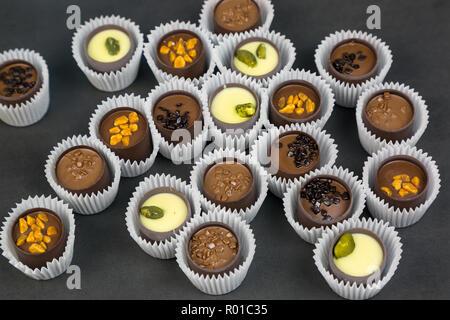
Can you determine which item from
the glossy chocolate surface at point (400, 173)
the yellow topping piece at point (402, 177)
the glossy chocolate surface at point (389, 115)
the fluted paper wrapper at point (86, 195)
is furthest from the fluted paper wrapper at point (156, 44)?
the yellow topping piece at point (402, 177)

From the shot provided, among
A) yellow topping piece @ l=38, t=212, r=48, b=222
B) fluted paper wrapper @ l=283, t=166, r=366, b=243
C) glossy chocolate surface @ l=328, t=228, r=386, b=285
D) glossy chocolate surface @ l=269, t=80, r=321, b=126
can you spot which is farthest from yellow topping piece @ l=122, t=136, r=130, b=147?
glossy chocolate surface @ l=328, t=228, r=386, b=285

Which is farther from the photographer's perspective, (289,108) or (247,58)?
(247,58)

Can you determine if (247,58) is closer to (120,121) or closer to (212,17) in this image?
(212,17)

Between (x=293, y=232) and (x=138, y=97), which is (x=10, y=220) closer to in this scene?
(x=138, y=97)

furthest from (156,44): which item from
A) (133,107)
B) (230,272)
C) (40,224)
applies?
(230,272)

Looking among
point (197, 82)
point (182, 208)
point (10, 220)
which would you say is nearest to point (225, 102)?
point (197, 82)

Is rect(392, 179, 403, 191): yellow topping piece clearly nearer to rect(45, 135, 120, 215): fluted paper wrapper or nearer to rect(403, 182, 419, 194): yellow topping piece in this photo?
rect(403, 182, 419, 194): yellow topping piece
